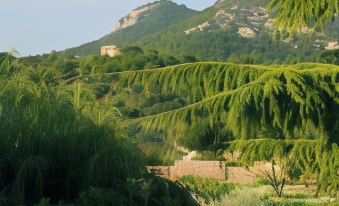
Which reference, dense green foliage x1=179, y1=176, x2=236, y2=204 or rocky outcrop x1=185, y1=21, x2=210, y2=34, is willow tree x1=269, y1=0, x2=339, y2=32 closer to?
dense green foliage x1=179, y1=176, x2=236, y2=204

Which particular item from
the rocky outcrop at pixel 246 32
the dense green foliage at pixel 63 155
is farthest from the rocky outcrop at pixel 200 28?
the dense green foliage at pixel 63 155

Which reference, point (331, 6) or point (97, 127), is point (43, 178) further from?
point (331, 6)

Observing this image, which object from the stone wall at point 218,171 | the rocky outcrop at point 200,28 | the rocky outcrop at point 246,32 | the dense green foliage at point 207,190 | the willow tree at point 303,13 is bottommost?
the stone wall at point 218,171

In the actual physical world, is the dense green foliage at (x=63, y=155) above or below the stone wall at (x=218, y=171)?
above

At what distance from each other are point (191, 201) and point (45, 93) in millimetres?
1723

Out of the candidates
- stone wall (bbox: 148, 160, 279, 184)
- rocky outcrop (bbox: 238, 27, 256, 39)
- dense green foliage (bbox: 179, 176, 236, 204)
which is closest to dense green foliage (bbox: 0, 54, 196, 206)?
dense green foliage (bbox: 179, 176, 236, 204)

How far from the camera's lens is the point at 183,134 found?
7.61 m

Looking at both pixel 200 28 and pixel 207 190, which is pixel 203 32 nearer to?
pixel 200 28

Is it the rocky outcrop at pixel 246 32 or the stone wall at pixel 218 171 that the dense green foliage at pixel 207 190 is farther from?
the rocky outcrop at pixel 246 32

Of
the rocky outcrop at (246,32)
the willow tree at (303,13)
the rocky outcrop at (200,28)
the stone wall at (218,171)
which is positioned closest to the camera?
the willow tree at (303,13)

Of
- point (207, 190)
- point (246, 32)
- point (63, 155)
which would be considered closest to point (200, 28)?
point (246, 32)

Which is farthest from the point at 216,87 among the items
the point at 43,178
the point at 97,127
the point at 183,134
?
the point at 43,178

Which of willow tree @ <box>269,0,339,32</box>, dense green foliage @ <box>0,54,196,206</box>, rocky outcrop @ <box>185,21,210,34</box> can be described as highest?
rocky outcrop @ <box>185,21,210,34</box>

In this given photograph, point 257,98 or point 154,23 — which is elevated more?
point 154,23
